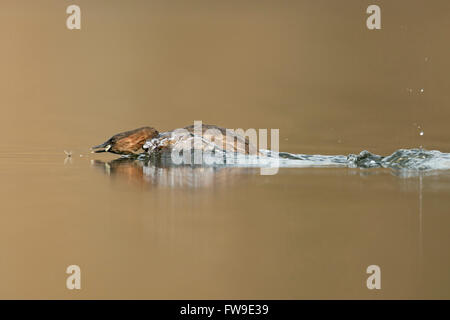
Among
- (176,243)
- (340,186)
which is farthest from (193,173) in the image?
(176,243)

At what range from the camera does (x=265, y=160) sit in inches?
228

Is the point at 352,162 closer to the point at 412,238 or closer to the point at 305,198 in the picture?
the point at 305,198

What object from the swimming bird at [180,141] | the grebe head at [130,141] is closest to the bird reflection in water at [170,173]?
the swimming bird at [180,141]

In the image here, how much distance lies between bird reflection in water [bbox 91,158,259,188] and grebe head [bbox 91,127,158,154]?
0.34 metres

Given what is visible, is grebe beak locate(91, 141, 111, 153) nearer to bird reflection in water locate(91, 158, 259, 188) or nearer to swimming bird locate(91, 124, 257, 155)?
swimming bird locate(91, 124, 257, 155)

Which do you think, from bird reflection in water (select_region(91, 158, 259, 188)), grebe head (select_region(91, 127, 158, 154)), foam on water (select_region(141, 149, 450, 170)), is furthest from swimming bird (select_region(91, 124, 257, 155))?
bird reflection in water (select_region(91, 158, 259, 188))

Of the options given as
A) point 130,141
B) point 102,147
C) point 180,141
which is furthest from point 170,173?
point 102,147

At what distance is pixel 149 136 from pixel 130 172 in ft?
4.04

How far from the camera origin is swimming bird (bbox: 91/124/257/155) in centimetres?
598

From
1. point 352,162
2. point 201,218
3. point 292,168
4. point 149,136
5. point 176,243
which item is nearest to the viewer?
point 176,243

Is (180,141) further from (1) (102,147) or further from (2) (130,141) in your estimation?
(1) (102,147)

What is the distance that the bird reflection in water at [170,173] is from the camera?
442 cm

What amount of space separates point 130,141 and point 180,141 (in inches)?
22.3

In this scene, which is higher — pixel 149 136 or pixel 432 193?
pixel 149 136
